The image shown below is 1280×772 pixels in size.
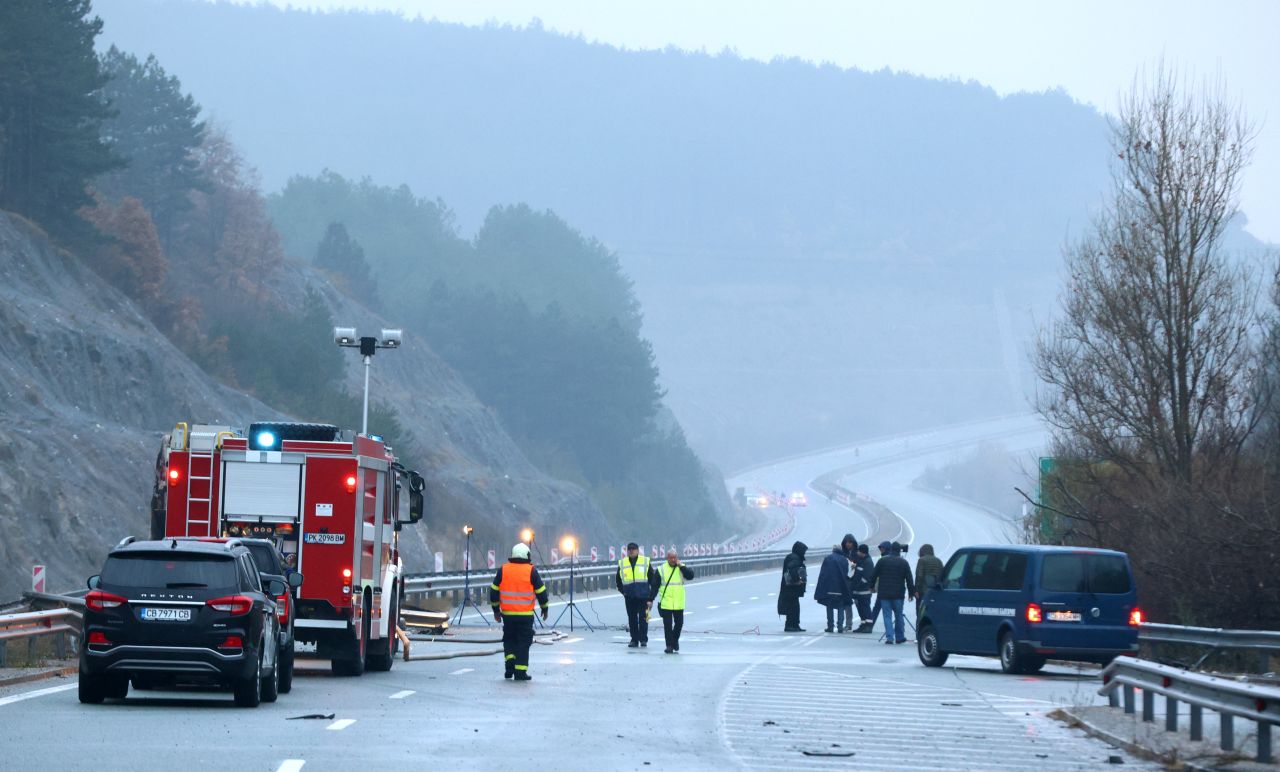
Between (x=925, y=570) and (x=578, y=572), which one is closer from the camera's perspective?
(x=925, y=570)

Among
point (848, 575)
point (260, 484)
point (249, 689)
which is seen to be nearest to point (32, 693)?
point (249, 689)

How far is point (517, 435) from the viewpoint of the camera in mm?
117312

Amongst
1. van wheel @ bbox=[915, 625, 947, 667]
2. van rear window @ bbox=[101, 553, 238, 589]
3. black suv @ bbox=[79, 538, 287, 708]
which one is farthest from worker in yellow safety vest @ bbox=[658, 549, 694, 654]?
van rear window @ bbox=[101, 553, 238, 589]

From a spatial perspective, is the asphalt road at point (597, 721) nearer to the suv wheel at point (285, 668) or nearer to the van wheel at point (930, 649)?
the suv wheel at point (285, 668)

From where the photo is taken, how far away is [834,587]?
37.0 meters

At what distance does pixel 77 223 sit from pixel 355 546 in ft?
158

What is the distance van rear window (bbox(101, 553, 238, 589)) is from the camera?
662 inches

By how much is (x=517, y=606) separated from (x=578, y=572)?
31.7 m

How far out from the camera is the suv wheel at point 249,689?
55.4ft

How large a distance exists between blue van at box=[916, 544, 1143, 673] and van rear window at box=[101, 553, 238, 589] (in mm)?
11113

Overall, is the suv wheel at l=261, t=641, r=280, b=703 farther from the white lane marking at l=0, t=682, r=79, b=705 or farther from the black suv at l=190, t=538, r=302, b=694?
the white lane marking at l=0, t=682, r=79, b=705

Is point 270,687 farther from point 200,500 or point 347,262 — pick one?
point 347,262

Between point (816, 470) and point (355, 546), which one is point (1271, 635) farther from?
point (816, 470)

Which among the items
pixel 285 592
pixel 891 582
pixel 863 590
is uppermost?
pixel 891 582
